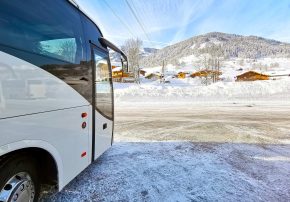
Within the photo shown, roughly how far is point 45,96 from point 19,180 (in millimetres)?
980

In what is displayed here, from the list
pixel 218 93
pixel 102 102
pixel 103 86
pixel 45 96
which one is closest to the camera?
pixel 45 96

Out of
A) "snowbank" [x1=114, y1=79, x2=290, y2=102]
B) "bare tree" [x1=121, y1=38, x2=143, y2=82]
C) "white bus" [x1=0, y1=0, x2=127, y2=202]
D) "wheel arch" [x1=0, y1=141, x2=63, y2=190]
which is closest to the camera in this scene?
"white bus" [x1=0, y1=0, x2=127, y2=202]

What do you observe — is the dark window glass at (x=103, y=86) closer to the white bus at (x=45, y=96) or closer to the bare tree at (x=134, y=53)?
the white bus at (x=45, y=96)

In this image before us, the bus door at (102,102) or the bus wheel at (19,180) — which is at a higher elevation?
the bus door at (102,102)

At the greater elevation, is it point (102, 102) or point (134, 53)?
point (134, 53)

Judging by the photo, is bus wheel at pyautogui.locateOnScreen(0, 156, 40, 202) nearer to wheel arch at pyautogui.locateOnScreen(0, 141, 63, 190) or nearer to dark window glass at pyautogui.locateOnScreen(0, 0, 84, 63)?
wheel arch at pyautogui.locateOnScreen(0, 141, 63, 190)

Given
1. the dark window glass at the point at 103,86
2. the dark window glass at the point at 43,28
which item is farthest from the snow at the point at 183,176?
the dark window glass at the point at 43,28

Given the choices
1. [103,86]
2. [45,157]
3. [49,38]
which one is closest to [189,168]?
[103,86]

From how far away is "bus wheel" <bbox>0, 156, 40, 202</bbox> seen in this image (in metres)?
2.06

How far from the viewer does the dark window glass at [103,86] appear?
3.89 metres

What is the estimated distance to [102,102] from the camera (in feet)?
13.3

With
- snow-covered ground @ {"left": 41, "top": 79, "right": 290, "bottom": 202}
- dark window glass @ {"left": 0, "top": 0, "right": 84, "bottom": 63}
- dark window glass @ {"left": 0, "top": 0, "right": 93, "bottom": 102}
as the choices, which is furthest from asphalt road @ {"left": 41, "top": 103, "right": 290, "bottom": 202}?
dark window glass @ {"left": 0, "top": 0, "right": 84, "bottom": 63}

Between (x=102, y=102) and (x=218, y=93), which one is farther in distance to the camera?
(x=218, y=93)

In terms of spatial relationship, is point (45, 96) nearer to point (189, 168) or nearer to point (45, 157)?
point (45, 157)
